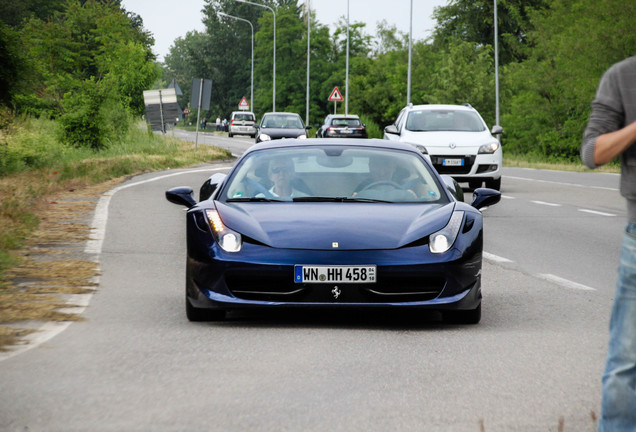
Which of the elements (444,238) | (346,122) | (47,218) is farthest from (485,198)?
(346,122)

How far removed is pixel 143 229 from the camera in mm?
14250

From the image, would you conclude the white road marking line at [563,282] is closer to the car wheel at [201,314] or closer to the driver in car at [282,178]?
the driver in car at [282,178]

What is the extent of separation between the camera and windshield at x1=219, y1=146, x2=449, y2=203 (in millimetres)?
8180

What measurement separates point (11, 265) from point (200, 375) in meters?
4.64

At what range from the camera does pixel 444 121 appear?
23.0 m

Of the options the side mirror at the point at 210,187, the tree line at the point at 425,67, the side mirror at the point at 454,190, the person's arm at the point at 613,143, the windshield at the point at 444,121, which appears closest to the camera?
the person's arm at the point at 613,143

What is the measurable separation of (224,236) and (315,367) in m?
1.64

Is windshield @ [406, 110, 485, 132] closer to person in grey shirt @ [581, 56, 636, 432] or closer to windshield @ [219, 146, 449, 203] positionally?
windshield @ [219, 146, 449, 203]

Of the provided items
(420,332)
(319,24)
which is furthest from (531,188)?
(319,24)

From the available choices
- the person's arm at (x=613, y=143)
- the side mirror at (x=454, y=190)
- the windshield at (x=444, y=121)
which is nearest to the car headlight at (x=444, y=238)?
the side mirror at (x=454, y=190)

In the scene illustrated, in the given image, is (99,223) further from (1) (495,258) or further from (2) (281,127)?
(2) (281,127)

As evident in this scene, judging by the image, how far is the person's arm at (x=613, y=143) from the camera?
363cm

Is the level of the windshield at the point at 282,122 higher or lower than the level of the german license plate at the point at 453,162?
higher

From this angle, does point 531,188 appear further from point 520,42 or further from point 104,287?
point 520,42
